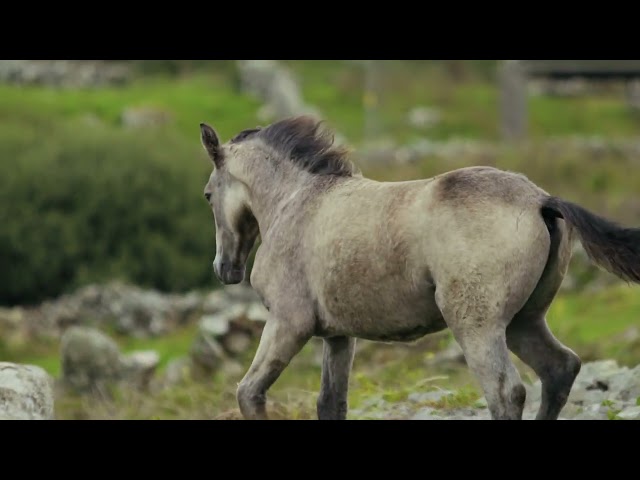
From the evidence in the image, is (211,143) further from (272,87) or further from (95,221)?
(272,87)

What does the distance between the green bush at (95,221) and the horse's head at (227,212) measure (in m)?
23.9

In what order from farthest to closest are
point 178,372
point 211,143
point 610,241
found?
point 178,372
point 211,143
point 610,241

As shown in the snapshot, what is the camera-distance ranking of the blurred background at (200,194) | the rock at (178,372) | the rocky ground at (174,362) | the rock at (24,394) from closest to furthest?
the rock at (24,394)
the rocky ground at (174,362)
the blurred background at (200,194)
the rock at (178,372)

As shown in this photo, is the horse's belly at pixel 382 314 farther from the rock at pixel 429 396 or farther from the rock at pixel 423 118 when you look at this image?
the rock at pixel 423 118

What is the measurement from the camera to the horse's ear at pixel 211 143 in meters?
12.2

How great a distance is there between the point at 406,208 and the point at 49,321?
941 inches

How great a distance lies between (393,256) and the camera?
1048 cm

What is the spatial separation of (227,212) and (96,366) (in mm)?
13124

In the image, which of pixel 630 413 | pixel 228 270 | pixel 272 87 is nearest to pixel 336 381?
pixel 228 270

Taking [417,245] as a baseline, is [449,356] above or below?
below

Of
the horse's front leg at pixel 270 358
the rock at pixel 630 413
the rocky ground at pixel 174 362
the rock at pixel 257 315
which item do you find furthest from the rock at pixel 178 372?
the horse's front leg at pixel 270 358
